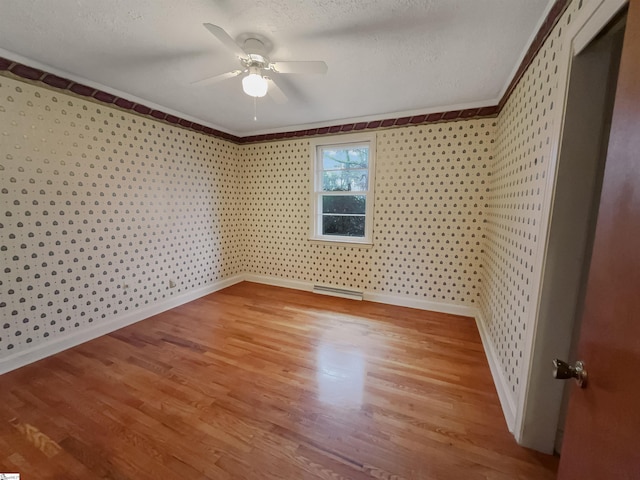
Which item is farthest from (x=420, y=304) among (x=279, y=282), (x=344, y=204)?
(x=279, y=282)

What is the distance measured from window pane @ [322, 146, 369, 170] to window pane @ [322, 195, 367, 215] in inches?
15.5

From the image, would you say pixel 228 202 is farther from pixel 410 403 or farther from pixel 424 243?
pixel 410 403

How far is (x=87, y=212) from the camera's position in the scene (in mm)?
2309

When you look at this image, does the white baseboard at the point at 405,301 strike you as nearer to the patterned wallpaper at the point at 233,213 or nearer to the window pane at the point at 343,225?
the patterned wallpaper at the point at 233,213

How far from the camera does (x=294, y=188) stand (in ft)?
12.0

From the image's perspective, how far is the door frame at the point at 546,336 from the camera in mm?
1094

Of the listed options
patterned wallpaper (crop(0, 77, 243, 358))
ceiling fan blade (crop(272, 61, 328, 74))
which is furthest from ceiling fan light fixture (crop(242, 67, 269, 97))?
patterned wallpaper (crop(0, 77, 243, 358))

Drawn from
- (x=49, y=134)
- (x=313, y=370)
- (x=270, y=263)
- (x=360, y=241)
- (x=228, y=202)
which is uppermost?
(x=49, y=134)

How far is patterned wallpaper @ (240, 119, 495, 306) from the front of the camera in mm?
2760

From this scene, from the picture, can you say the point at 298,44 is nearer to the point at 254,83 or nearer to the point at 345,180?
the point at 254,83

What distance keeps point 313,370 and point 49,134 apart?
281cm

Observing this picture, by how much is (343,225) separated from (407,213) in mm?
876

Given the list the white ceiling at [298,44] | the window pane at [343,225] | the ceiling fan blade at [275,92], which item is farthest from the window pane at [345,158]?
the ceiling fan blade at [275,92]

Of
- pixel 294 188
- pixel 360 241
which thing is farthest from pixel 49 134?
pixel 360 241
